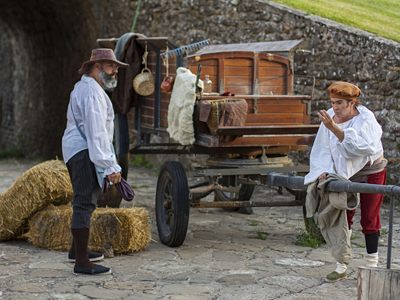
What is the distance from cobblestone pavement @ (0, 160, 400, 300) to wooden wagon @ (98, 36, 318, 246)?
43 centimetres

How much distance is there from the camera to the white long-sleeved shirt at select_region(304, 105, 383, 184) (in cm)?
443

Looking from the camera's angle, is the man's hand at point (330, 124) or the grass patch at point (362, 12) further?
the grass patch at point (362, 12)

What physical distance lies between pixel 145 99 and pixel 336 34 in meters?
3.17

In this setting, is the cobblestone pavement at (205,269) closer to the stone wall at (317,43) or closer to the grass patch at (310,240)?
the grass patch at (310,240)

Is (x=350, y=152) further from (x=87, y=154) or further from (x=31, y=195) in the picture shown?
(x=31, y=195)

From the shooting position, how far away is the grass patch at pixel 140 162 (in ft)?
41.2

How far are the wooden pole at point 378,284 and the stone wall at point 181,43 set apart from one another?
11.5 feet

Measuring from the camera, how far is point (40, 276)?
493 cm

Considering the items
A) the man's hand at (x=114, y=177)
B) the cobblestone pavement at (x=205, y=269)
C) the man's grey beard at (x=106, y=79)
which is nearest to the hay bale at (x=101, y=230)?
the cobblestone pavement at (x=205, y=269)

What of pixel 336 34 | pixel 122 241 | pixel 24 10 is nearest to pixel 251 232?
pixel 122 241

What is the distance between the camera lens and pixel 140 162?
12.8 metres

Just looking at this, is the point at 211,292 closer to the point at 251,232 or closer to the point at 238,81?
the point at 251,232

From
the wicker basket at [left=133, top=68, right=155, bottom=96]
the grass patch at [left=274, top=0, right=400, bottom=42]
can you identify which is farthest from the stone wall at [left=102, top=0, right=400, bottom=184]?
the wicker basket at [left=133, top=68, right=155, bottom=96]

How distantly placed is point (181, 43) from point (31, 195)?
6.22 metres
